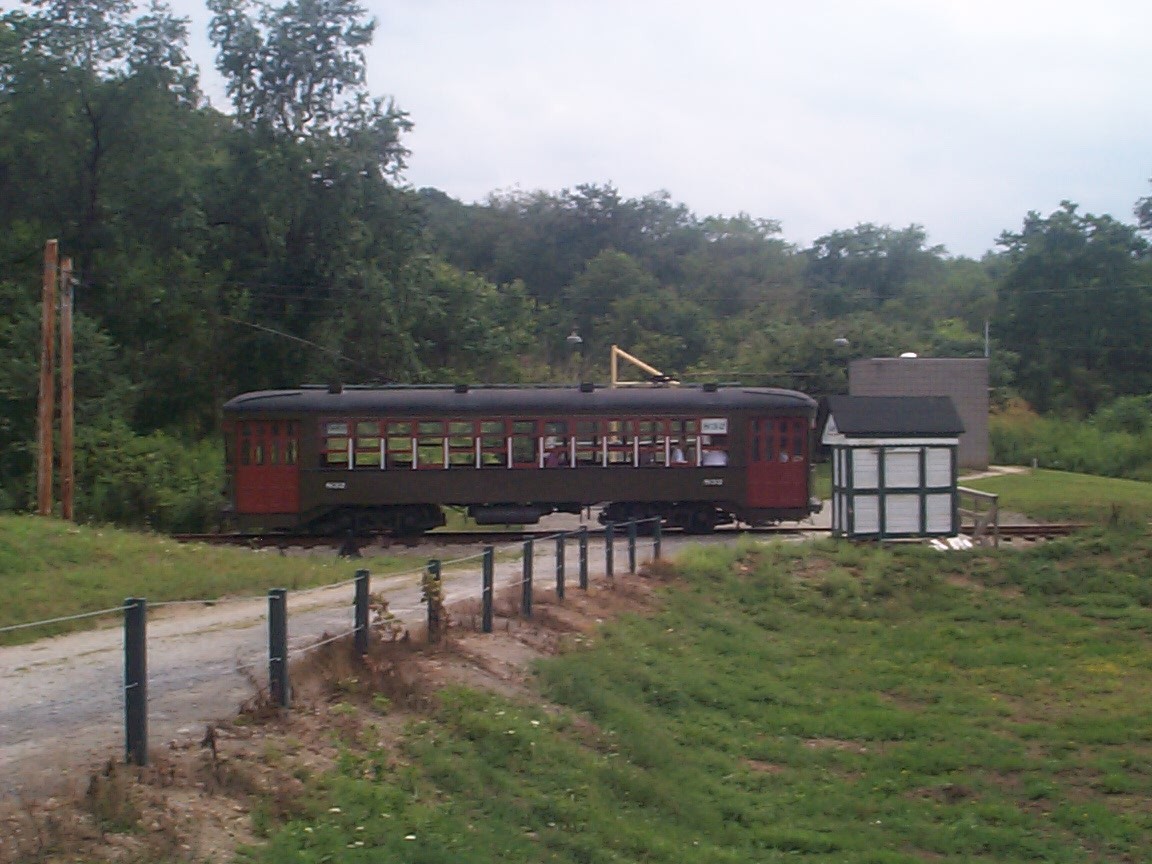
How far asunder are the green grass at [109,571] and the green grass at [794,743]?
5.20 m

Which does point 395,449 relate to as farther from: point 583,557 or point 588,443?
point 583,557

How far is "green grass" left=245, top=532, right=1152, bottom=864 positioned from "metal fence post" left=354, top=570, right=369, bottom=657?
0.86 meters

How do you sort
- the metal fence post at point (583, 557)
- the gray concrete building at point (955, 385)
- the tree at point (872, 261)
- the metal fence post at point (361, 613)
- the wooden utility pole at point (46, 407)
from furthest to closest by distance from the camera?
the tree at point (872, 261)
the gray concrete building at point (955, 385)
the wooden utility pole at point (46, 407)
the metal fence post at point (583, 557)
the metal fence post at point (361, 613)

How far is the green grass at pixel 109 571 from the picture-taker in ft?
50.0

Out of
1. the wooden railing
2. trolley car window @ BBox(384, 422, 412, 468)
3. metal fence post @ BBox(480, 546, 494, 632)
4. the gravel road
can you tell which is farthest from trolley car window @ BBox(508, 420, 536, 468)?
metal fence post @ BBox(480, 546, 494, 632)

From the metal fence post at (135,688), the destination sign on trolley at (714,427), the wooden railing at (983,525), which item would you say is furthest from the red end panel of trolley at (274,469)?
the metal fence post at (135,688)

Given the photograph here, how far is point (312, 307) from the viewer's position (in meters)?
40.5

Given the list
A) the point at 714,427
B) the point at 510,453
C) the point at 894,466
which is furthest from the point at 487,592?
the point at 714,427

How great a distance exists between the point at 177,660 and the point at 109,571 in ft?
22.8

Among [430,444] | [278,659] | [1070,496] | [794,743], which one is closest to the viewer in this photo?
[278,659]

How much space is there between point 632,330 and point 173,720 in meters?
56.5

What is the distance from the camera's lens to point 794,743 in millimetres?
12750

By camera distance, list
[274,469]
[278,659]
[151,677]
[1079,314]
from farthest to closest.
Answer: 1. [1079,314]
2. [274,469]
3. [151,677]
4. [278,659]

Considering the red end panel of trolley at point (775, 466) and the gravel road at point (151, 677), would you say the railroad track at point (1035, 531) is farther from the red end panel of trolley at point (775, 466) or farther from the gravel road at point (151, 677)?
the gravel road at point (151, 677)
